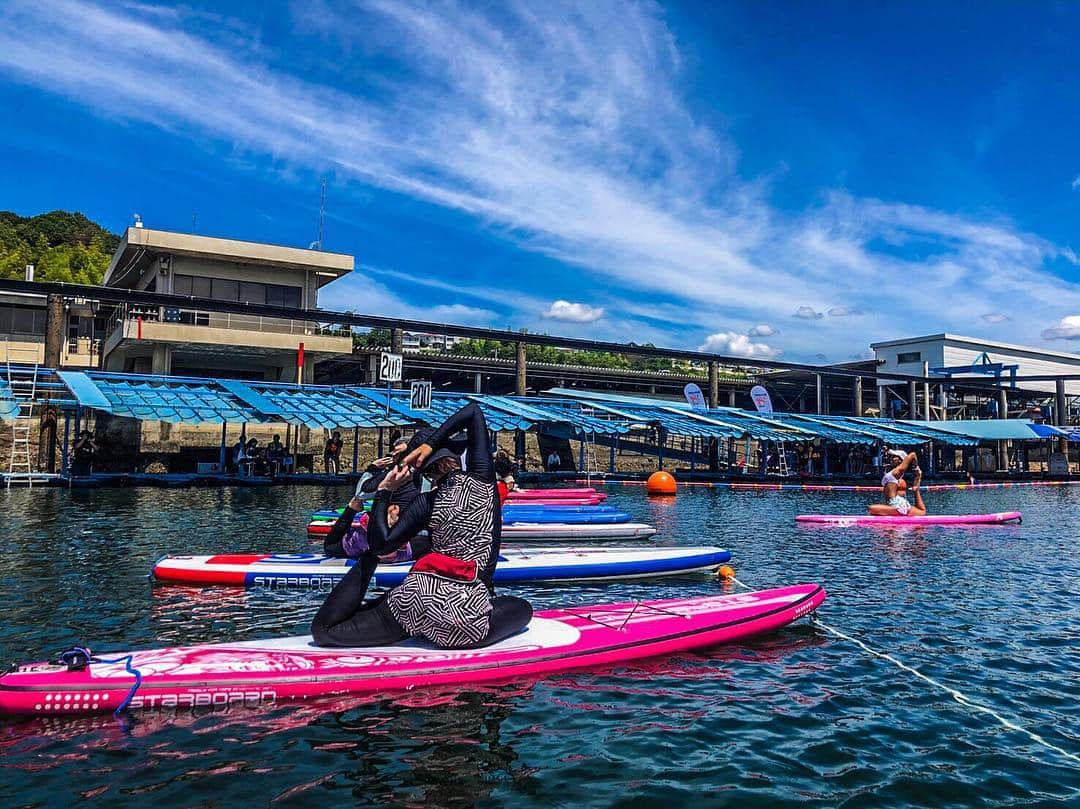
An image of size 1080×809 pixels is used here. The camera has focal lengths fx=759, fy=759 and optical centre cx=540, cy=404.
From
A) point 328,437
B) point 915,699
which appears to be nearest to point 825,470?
point 328,437

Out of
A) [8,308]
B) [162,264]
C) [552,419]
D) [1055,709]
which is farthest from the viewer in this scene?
[8,308]

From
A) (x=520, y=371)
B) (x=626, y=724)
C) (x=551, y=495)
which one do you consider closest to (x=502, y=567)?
(x=626, y=724)

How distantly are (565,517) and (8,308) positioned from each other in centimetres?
3779

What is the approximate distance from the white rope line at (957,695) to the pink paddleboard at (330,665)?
158cm

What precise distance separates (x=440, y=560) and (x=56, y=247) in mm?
80882

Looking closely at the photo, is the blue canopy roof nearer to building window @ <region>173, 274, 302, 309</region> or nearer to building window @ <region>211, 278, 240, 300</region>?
→ building window @ <region>173, 274, 302, 309</region>

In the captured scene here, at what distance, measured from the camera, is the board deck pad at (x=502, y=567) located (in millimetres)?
10867

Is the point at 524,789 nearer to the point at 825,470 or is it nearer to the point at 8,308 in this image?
the point at 825,470

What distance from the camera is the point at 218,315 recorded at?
1507 inches

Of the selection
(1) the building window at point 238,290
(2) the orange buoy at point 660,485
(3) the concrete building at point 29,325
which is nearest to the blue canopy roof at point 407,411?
(2) the orange buoy at point 660,485

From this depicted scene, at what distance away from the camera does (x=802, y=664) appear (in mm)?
7844

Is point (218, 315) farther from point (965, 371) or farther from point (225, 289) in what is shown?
point (965, 371)

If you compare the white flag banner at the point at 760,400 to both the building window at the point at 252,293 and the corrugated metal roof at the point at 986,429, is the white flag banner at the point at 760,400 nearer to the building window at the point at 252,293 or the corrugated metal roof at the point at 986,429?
the corrugated metal roof at the point at 986,429

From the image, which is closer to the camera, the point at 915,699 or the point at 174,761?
the point at 174,761
